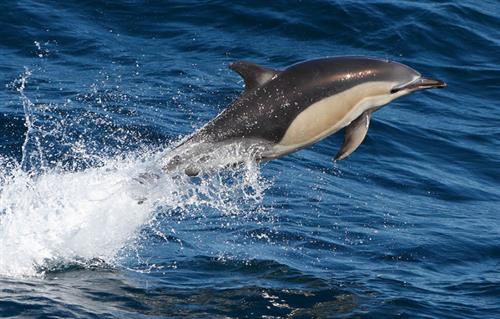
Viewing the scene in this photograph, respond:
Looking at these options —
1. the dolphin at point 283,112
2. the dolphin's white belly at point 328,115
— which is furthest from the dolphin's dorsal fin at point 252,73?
the dolphin's white belly at point 328,115

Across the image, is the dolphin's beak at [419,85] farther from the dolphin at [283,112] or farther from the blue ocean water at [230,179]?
the blue ocean water at [230,179]

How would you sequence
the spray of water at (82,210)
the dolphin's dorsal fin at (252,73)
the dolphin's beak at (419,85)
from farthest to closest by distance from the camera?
the spray of water at (82,210) → the dolphin's beak at (419,85) → the dolphin's dorsal fin at (252,73)

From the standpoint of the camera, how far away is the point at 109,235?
9000mm

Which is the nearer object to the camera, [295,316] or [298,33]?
[295,316]

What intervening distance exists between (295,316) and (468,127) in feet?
23.9

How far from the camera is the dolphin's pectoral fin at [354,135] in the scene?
784cm

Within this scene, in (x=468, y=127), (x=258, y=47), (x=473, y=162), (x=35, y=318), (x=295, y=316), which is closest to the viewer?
(x=35, y=318)

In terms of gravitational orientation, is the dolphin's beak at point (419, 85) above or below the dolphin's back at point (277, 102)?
above

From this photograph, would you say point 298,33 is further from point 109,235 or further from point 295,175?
point 109,235

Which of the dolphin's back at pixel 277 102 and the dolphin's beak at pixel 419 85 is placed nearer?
the dolphin's back at pixel 277 102

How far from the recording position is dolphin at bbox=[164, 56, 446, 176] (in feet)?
25.0

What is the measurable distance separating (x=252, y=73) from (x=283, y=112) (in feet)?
1.19

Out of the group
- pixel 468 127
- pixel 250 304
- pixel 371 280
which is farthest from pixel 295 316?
pixel 468 127

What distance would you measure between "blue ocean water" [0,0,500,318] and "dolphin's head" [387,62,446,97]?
128 centimetres
